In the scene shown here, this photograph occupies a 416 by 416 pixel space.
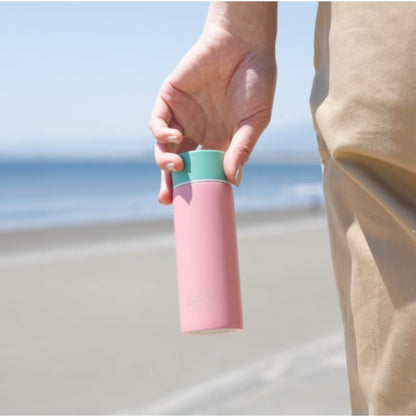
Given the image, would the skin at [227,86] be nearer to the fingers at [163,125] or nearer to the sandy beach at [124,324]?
the fingers at [163,125]

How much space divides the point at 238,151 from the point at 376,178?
45 cm

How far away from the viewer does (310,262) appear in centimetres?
762

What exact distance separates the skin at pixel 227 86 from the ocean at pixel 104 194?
12.1 meters

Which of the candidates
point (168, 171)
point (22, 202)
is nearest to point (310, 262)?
point (168, 171)

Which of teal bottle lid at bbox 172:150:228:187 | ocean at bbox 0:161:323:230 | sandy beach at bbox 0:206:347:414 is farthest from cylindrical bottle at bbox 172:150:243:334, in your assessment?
ocean at bbox 0:161:323:230

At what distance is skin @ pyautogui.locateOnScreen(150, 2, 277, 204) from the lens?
5.17 feet

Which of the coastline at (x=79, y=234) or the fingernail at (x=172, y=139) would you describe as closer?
the fingernail at (x=172, y=139)

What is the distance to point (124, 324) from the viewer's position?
476cm

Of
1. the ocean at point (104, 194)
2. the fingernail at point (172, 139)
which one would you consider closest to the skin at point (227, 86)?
the fingernail at point (172, 139)

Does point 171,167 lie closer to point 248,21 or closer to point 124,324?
point 248,21

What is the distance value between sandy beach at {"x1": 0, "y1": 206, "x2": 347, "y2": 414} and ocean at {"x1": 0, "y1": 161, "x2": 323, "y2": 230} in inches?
250

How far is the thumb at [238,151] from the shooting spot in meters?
1.57

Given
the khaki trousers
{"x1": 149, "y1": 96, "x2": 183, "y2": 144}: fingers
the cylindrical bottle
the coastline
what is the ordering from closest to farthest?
the khaki trousers → the cylindrical bottle → {"x1": 149, "y1": 96, "x2": 183, "y2": 144}: fingers → the coastline

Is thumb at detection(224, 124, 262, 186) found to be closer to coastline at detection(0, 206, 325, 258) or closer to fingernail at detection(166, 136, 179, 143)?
fingernail at detection(166, 136, 179, 143)
